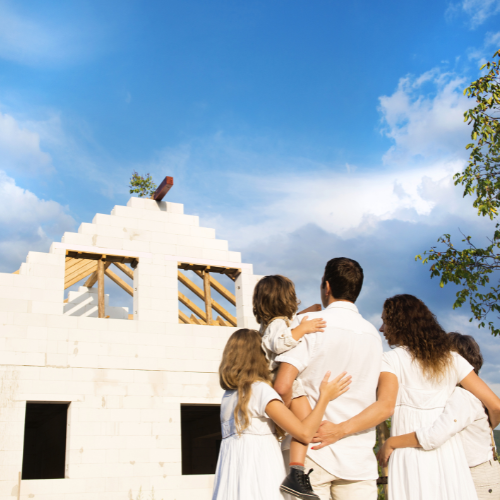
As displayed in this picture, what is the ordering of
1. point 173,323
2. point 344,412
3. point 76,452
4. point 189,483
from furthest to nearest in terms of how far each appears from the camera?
point 173,323 < point 189,483 < point 76,452 < point 344,412

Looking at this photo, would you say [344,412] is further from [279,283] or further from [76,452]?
[76,452]

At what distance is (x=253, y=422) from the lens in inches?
111

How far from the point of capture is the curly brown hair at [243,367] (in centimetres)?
284

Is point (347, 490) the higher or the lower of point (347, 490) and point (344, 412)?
the lower

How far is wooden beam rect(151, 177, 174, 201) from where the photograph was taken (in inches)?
481

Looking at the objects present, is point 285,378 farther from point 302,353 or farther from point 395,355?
point 395,355

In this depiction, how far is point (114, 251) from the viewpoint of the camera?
37.1ft

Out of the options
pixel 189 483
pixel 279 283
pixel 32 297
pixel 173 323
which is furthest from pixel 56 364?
pixel 279 283

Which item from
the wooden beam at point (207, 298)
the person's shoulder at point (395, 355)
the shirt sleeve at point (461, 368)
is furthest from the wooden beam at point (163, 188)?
the shirt sleeve at point (461, 368)

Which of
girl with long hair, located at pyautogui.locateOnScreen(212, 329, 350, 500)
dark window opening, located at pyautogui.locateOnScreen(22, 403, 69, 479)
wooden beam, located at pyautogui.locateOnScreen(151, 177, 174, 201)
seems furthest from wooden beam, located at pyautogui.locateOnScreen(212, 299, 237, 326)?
girl with long hair, located at pyautogui.locateOnScreen(212, 329, 350, 500)

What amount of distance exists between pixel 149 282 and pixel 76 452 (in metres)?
3.59

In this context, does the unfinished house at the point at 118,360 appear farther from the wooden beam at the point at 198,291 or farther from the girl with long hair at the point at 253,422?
the girl with long hair at the point at 253,422

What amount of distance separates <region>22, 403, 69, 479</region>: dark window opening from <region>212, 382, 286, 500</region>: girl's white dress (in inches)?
429

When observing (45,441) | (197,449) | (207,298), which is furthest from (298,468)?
(197,449)
